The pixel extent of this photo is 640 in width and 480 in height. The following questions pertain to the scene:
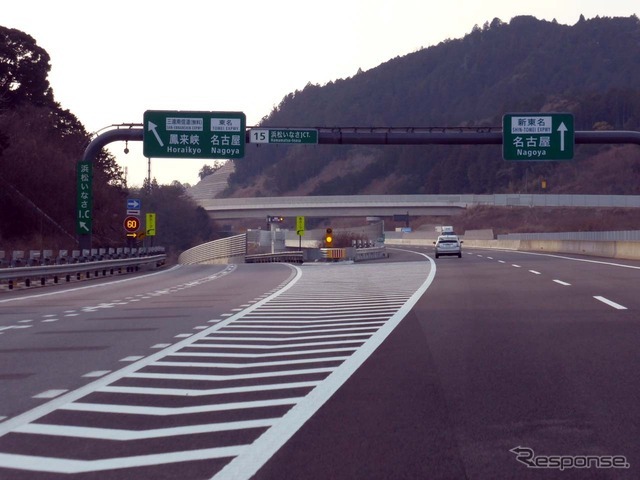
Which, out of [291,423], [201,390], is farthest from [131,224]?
[291,423]

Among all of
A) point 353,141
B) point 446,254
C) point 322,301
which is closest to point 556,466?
point 322,301

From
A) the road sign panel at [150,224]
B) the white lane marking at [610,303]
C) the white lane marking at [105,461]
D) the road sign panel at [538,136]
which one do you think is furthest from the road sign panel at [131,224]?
the white lane marking at [105,461]

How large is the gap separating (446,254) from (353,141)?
15702 millimetres

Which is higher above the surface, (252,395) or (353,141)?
(353,141)

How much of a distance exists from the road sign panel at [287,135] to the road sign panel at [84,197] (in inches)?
293

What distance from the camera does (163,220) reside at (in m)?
Result: 119

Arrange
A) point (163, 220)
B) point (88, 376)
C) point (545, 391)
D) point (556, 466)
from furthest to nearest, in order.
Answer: point (163, 220)
point (88, 376)
point (545, 391)
point (556, 466)

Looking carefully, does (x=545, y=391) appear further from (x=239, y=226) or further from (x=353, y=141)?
(x=239, y=226)

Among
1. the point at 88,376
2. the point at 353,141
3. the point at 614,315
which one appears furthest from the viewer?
the point at 353,141

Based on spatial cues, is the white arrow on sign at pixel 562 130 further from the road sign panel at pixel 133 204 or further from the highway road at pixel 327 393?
the highway road at pixel 327 393

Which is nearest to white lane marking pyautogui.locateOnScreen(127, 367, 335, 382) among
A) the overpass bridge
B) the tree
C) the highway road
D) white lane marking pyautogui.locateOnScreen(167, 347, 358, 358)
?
the highway road

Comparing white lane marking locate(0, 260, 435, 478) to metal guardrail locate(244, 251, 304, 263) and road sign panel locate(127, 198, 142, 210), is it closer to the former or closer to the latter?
road sign panel locate(127, 198, 142, 210)

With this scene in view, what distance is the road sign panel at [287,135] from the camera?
42.5 m

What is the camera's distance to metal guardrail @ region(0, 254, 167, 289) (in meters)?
28.6
